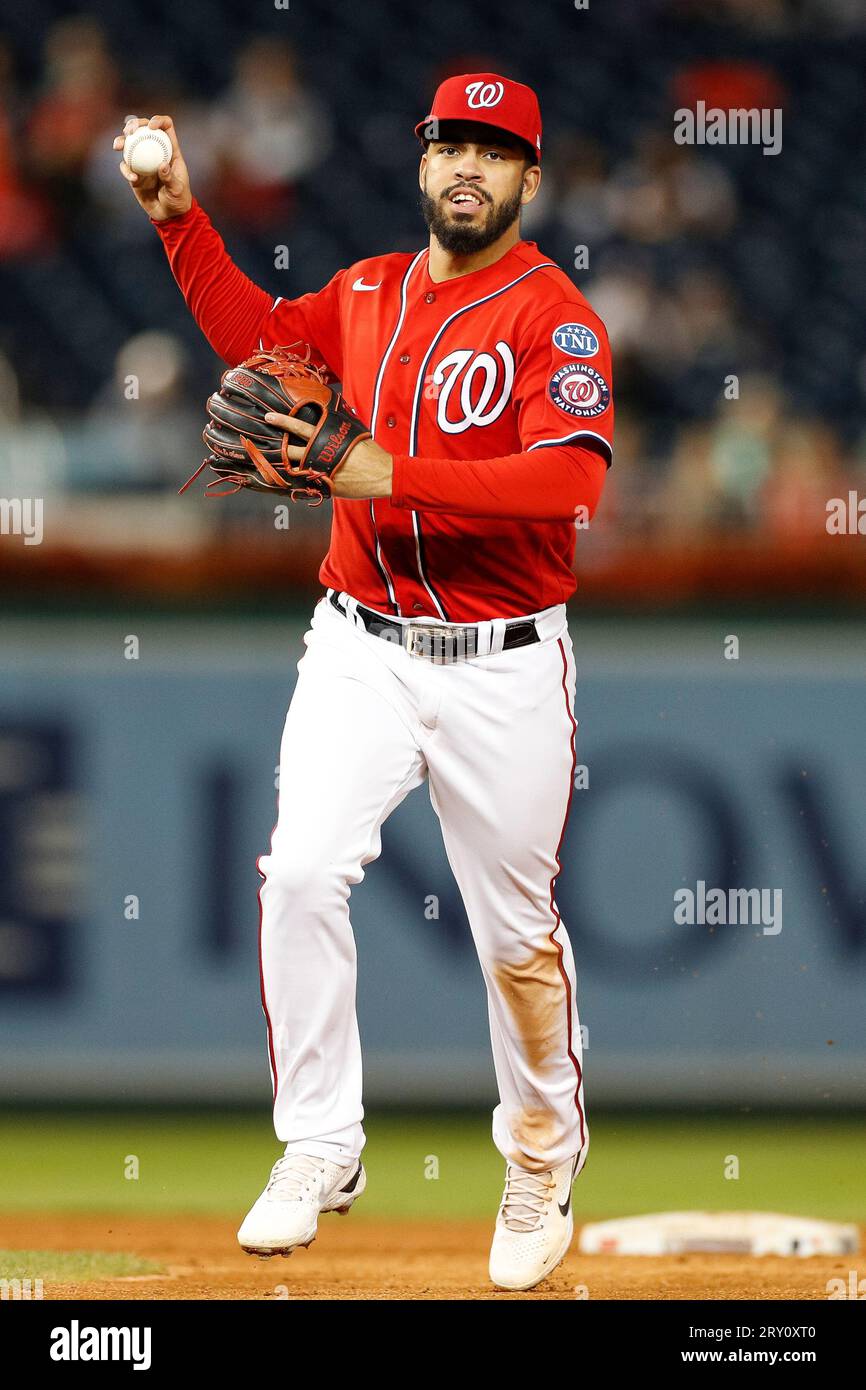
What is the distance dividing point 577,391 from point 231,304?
769 mm

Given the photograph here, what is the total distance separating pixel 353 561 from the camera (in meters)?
3.42

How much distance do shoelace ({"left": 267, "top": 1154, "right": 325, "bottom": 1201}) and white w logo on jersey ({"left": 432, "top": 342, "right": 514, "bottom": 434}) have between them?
4.16ft

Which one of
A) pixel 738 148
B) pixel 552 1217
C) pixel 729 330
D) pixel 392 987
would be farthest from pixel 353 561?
pixel 738 148

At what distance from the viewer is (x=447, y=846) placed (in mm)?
3420

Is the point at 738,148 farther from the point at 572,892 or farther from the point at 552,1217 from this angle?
the point at 552,1217

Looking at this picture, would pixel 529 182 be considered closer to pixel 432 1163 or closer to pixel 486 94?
pixel 486 94

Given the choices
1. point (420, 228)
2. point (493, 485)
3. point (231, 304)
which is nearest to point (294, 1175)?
point (493, 485)

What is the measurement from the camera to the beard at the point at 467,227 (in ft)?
10.9

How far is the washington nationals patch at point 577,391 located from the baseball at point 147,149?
0.83 m

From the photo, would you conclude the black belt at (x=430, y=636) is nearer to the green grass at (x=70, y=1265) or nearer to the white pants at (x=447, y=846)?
the white pants at (x=447, y=846)

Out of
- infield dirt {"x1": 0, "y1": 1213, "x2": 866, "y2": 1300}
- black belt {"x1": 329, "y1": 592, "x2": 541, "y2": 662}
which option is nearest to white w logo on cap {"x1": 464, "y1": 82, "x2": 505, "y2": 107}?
black belt {"x1": 329, "y1": 592, "x2": 541, "y2": 662}

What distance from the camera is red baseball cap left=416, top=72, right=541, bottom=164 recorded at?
3293 mm

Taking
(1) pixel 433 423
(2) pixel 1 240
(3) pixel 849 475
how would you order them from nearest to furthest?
(1) pixel 433 423 < (3) pixel 849 475 < (2) pixel 1 240

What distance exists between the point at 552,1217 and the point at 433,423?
1466 millimetres
